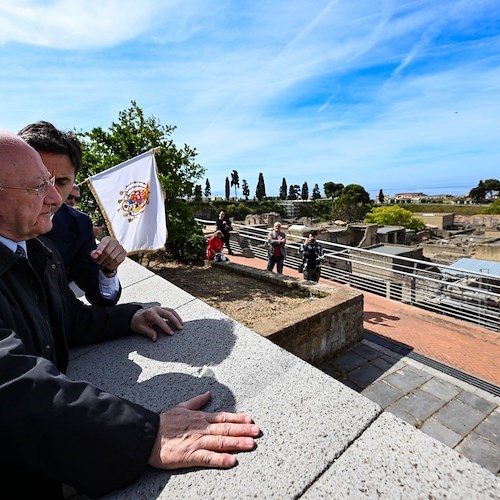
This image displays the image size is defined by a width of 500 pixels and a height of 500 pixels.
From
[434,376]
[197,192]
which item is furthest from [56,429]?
[197,192]

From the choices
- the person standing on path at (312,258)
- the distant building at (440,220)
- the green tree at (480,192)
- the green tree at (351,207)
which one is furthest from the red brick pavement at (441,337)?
the green tree at (480,192)

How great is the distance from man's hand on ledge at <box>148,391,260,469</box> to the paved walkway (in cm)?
268

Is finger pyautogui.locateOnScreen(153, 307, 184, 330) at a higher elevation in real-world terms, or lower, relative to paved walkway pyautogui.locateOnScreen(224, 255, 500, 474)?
higher

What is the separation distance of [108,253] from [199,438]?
118cm

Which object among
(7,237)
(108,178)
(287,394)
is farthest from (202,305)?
(108,178)

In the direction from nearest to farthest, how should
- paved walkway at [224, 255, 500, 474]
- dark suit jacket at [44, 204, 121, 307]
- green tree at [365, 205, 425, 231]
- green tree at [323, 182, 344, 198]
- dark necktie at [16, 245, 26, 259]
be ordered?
dark necktie at [16, 245, 26, 259], dark suit jacket at [44, 204, 121, 307], paved walkway at [224, 255, 500, 474], green tree at [365, 205, 425, 231], green tree at [323, 182, 344, 198]

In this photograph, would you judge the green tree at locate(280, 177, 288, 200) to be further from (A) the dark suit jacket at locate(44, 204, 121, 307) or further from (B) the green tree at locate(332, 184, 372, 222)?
(A) the dark suit jacket at locate(44, 204, 121, 307)

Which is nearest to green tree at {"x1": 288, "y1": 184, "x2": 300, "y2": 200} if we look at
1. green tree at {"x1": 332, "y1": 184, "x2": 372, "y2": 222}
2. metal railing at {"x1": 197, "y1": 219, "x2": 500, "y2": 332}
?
green tree at {"x1": 332, "y1": 184, "x2": 372, "y2": 222}

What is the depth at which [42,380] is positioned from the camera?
3.01 feet

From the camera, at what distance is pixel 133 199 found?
509 cm

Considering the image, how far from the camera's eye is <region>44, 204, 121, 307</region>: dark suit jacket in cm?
211

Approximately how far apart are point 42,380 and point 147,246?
4294mm

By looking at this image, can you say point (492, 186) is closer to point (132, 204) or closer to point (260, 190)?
point (260, 190)

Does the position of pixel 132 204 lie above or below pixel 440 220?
above
